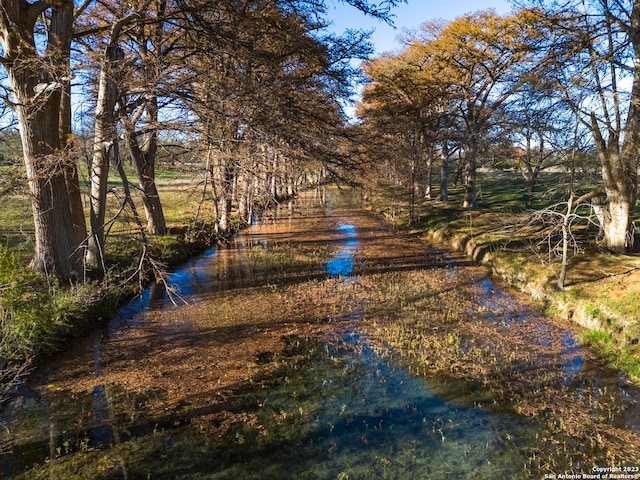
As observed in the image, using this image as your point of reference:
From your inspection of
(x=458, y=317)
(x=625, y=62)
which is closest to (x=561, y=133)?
(x=625, y=62)

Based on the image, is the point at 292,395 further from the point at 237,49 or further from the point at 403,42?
the point at 403,42

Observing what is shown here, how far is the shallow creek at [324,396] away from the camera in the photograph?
5320mm

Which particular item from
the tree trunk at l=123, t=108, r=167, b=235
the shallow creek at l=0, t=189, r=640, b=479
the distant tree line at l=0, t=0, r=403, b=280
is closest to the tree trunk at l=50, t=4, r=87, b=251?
the distant tree line at l=0, t=0, r=403, b=280

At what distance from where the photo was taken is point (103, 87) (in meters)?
9.27

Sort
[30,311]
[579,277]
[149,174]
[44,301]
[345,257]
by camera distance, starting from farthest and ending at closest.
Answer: [345,257]
[149,174]
[579,277]
[44,301]
[30,311]

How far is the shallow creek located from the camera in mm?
5320

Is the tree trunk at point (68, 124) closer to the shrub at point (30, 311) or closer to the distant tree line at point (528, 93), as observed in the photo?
the shrub at point (30, 311)

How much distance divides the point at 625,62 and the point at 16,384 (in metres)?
17.5

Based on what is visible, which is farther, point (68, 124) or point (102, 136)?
point (68, 124)

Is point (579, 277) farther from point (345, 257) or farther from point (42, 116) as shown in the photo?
point (42, 116)

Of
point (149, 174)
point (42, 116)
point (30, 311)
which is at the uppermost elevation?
point (42, 116)

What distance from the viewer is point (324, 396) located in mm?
6887

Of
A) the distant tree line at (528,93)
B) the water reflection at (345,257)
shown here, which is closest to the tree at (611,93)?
the distant tree line at (528,93)

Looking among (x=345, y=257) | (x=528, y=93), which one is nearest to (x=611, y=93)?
(x=528, y=93)
